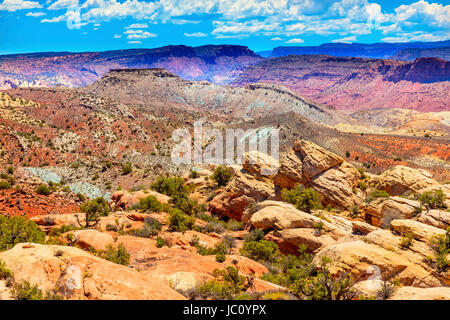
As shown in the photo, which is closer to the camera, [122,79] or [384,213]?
[384,213]

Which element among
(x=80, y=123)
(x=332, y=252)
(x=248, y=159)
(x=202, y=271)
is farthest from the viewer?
(x=80, y=123)

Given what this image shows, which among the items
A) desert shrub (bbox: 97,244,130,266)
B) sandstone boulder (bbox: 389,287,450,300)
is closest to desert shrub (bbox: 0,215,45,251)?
desert shrub (bbox: 97,244,130,266)

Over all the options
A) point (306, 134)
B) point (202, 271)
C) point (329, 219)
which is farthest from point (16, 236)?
point (306, 134)

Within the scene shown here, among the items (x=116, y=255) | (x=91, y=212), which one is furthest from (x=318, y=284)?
(x=91, y=212)

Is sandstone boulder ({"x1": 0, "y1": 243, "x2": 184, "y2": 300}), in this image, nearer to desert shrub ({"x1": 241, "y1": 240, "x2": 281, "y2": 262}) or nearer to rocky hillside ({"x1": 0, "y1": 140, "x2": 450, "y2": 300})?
rocky hillside ({"x1": 0, "y1": 140, "x2": 450, "y2": 300})

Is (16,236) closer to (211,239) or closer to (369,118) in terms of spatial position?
(211,239)

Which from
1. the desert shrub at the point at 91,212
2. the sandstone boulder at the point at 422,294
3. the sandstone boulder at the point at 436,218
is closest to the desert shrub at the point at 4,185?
the desert shrub at the point at 91,212

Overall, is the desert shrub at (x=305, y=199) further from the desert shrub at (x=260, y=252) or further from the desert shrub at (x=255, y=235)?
the desert shrub at (x=260, y=252)
